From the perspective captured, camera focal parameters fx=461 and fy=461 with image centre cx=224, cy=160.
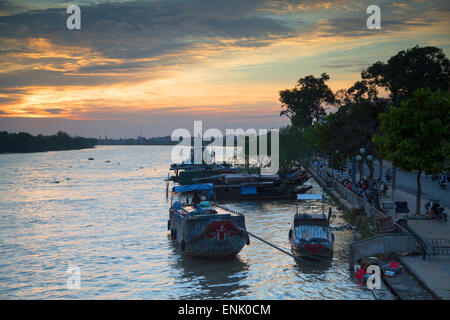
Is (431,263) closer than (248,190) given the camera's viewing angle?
Yes

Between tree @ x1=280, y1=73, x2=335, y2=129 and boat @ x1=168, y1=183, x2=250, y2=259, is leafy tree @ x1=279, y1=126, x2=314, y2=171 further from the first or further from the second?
boat @ x1=168, y1=183, x2=250, y2=259

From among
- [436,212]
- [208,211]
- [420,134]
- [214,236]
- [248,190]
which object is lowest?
[248,190]

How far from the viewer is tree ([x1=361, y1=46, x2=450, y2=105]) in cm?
6209

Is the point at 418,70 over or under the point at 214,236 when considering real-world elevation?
over

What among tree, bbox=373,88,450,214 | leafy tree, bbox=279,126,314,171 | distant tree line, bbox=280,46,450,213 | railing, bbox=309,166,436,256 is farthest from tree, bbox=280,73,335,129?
tree, bbox=373,88,450,214

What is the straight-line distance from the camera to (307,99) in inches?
4264

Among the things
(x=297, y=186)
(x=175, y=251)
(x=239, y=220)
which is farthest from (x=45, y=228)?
(x=297, y=186)

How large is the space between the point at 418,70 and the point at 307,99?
46.6 m

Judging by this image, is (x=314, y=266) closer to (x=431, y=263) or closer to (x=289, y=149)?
(x=431, y=263)

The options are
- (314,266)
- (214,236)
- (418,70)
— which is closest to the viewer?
(314,266)

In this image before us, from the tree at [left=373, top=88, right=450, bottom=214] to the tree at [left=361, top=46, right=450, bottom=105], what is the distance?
3591cm

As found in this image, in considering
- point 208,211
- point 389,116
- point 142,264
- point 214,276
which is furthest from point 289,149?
point 214,276
